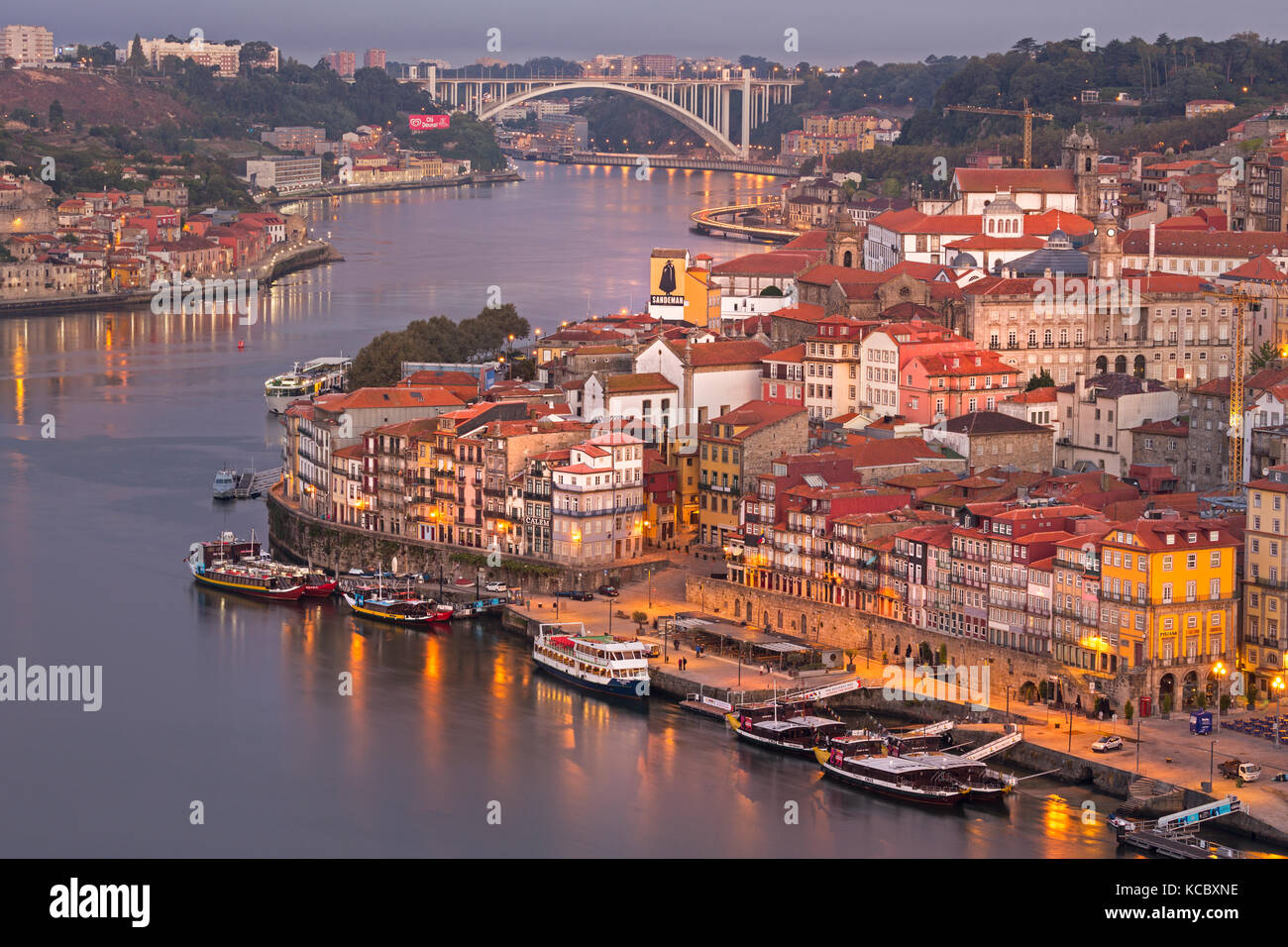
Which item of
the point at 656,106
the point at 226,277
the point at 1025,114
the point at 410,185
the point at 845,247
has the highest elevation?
the point at 656,106

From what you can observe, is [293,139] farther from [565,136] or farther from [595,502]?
[595,502]

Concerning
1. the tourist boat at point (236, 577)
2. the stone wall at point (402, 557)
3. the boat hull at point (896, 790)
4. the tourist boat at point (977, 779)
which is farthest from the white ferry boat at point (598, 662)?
the tourist boat at point (236, 577)

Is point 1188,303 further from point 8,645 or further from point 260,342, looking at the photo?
point 260,342

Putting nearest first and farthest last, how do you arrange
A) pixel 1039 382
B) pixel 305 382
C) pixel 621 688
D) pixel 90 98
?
1. pixel 621 688
2. pixel 1039 382
3. pixel 305 382
4. pixel 90 98

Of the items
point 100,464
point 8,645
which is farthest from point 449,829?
point 100,464

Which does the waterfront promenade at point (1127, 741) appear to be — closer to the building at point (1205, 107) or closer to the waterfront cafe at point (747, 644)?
the waterfront cafe at point (747, 644)

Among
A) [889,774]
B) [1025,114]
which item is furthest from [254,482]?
[1025,114]

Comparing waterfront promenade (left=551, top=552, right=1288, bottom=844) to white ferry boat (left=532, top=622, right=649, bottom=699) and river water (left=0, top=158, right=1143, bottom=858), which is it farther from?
river water (left=0, top=158, right=1143, bottom=858)

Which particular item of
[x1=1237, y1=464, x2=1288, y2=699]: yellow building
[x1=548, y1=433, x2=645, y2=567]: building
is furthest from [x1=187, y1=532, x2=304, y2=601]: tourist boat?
[x1=1237, y1=464, x2=1288, y2=699]: yellow building
